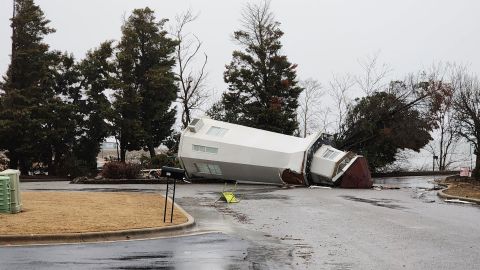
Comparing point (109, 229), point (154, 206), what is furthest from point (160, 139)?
point (109, 229)

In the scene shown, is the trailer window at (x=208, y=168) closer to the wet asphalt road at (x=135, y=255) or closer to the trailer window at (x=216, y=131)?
the trailer window at (x=216, y=131)

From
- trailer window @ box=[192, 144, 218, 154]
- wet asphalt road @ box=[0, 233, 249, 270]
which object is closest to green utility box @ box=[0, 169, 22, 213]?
wet asphalt road @ box=[0, 233, 249, 270]

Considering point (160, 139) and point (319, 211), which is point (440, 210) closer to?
point (319, 211)

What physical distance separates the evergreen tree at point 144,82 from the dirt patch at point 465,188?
25.9 meters

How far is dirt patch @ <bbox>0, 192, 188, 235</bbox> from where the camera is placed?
11078 mm

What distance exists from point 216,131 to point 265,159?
4363 millimetres

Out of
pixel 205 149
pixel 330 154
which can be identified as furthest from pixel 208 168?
pixel 330 154

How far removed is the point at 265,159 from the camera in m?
32.6

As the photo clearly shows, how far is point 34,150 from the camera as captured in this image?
40688 millimetres

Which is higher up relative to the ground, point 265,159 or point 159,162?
point 265,159

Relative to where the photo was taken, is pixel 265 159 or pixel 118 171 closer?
pixel 265 159

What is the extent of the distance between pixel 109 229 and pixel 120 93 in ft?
119

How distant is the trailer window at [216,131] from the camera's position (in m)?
34.3

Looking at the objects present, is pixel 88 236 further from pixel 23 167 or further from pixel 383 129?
pixel 383 129
